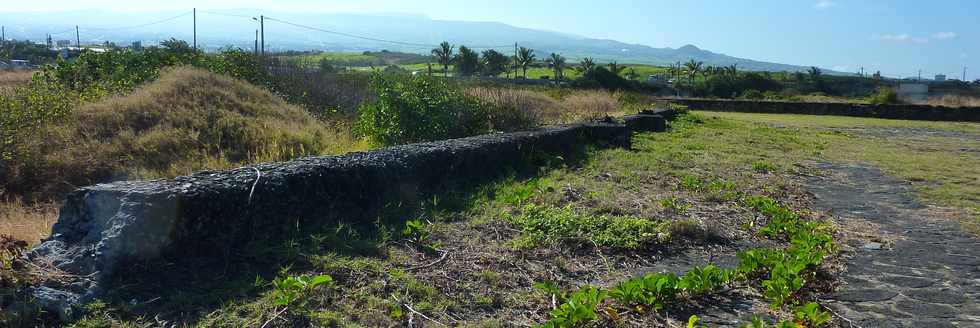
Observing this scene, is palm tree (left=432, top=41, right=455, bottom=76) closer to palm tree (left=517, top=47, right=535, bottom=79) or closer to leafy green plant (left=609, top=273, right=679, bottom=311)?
palm tree (left=517, top=47, right=535, bottom=79)

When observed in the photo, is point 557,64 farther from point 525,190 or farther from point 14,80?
point 525,190

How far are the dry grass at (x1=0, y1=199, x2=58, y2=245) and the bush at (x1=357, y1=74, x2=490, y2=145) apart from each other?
3.70m

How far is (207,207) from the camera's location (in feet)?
12.4

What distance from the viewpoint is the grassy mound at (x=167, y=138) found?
768 cm

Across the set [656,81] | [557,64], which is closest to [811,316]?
[557,64]

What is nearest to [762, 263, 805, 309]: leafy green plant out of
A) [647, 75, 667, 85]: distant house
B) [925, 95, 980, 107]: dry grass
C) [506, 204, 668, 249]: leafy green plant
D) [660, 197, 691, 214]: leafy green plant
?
[506, 204, 668, 249]: leafy green plant

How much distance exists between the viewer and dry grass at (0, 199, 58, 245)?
13.8 feet

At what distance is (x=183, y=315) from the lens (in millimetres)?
3098

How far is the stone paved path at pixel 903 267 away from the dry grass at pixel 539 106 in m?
5.07

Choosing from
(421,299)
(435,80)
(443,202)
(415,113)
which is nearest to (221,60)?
(435,80)

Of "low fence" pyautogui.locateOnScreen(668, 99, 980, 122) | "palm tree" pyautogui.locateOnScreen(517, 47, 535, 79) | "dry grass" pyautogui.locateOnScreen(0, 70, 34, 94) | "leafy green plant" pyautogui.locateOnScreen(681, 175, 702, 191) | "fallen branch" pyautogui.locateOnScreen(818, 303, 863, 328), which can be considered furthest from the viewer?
"palm tree" pyautogui.locateOnScreen(517, 47, 535, 79)

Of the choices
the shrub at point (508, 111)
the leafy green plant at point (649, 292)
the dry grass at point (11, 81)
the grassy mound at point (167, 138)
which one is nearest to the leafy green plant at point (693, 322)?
the leafy green plant at point (649, 292)

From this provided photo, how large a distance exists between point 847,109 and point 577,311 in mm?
27998

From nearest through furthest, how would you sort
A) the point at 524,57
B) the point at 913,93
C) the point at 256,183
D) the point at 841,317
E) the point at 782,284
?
the point at 841,317
the point at 782,284
the point at 256,183
the point at 913,93
the point at 524,57
